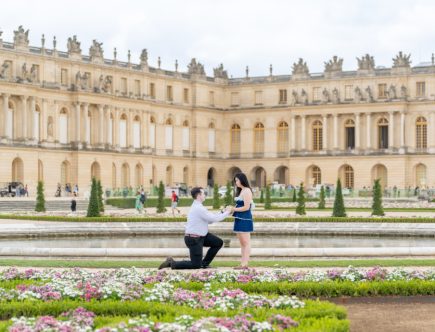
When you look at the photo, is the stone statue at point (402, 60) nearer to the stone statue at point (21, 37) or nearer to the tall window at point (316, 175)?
the tall window at point (316, 175)

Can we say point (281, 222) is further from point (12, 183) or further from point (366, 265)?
point (12, 183)

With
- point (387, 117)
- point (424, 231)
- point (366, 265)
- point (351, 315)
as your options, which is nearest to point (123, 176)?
point (387, 117)

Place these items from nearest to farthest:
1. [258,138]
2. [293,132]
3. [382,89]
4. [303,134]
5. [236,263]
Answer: [236,263] → [382,89] → [303,134] → [293,132] → [258,138]

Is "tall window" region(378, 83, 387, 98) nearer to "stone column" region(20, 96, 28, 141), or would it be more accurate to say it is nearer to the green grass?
"stone column" region(20, 96, 28, 141)

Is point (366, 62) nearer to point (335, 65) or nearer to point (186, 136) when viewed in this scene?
point (335, 65)

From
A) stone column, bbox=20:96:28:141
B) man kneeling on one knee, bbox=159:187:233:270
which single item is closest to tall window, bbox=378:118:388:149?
stone column, bbox=20:96:28:141

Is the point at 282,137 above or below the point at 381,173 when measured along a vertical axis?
above

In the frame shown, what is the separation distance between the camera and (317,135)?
270 ft

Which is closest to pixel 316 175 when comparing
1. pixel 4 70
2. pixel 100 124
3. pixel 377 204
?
pixel 100 124

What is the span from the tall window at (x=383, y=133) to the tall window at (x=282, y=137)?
870 cm

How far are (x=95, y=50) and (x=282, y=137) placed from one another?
20051 millimetres

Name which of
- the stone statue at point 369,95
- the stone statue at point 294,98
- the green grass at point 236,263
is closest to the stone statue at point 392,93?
the stone statue at point 369,95

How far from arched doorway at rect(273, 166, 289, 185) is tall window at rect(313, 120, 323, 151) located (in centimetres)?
377

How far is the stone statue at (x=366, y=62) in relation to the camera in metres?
80.2
